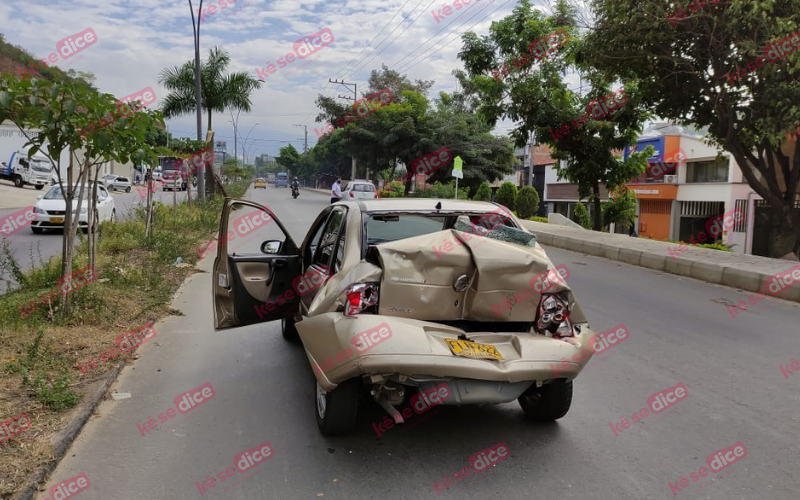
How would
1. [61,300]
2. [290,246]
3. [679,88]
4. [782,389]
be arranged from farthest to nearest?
[679,88], [61,300], [290,246], [782,389]

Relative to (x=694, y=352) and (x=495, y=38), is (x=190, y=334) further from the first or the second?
(x=495, y=38)

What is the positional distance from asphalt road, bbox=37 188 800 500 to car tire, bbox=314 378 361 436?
0.12 m

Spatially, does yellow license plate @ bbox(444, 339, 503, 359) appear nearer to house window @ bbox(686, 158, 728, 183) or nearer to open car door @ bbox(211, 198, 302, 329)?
open car door @ bbox(211, 198, 302, 329)

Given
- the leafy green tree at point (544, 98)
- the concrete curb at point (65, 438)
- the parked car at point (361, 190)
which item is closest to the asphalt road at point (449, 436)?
the concrete curb at point (65, 438)

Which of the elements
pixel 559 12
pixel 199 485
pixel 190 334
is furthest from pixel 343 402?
pixel 559 12

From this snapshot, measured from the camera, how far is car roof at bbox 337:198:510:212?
14.3 feet

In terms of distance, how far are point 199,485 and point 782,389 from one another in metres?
4.51

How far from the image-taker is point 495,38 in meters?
19.1

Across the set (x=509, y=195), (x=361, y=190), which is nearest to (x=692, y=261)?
(x=509, y=195)

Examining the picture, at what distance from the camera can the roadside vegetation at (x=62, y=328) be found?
3637 mm

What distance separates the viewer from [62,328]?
5.55 metres

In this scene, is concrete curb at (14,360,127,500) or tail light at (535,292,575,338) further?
tail light at (535,292,575,338)

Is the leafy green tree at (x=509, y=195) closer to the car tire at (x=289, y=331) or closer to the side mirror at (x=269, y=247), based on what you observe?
the car tire at (x=289, y=331)

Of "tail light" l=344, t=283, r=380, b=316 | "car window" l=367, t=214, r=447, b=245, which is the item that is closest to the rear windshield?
"car window" l=367, t=214, r=447, b=245
